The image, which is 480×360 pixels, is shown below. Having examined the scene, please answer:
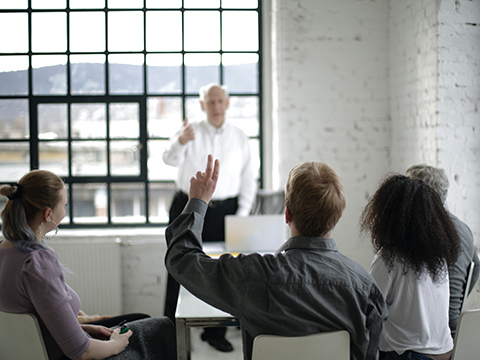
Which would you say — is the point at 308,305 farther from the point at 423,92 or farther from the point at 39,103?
the point at 39,103

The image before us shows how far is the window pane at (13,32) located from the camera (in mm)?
4098

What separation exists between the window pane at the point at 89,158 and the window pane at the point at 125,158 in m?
0.08

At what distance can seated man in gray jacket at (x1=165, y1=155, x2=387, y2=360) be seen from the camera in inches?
50.7

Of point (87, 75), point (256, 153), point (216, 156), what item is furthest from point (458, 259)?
point (87, 75)

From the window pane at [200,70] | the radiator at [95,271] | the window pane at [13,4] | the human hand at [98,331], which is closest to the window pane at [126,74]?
the window pane at [200,70]

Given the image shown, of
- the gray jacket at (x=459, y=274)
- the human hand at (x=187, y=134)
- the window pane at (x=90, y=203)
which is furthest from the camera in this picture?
the window pane at (x=90, y=203)

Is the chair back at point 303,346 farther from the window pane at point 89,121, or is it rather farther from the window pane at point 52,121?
the window pane at point 52,121

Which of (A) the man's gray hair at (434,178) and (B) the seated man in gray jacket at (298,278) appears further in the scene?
(A) the man's gray hair at (434,178)

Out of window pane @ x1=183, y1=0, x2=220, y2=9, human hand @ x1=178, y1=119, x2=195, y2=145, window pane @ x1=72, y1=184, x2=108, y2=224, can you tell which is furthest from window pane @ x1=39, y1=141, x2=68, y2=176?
window pane @ x1=183, y1=0, x2=220, y2=9

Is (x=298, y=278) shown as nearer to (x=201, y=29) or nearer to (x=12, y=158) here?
(x=201, y=29)

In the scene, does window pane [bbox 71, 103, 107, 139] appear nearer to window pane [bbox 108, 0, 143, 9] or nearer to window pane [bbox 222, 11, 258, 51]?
window pane [bbox 108, 0, 143, 9]

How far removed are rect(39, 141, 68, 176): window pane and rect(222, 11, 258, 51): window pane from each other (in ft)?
5.86

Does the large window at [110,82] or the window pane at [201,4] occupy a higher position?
the window pane at [201,4]

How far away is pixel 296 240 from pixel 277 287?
16 centimetres
